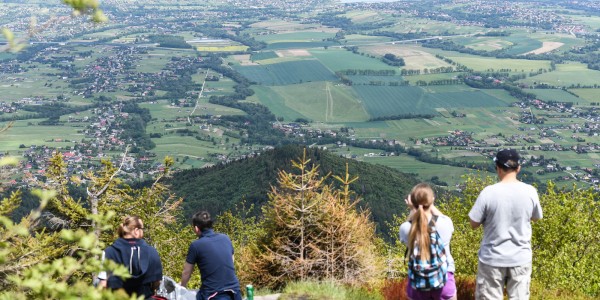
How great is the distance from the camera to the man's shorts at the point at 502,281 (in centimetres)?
634

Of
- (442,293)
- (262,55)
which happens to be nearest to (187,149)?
(262,55)

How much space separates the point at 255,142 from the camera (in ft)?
365

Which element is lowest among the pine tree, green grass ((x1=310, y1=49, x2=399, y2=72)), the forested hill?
green grass ((x1=310, y1=49, x2=399, y2=72))

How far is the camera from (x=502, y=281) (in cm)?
639

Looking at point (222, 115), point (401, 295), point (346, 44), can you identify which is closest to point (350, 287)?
point (401, 295)

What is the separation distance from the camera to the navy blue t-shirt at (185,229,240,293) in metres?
7.05

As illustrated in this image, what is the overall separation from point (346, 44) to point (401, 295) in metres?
190

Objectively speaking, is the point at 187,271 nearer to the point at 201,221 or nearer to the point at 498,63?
the point at 201,221

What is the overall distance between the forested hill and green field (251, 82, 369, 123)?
42.8 meters

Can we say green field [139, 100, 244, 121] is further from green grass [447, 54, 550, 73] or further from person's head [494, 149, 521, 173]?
person's head [494, 149, 521, 173]

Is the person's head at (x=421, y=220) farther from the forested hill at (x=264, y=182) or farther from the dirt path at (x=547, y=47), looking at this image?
the dirt path at (x=547, y=47)

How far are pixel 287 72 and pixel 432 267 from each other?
148681mm

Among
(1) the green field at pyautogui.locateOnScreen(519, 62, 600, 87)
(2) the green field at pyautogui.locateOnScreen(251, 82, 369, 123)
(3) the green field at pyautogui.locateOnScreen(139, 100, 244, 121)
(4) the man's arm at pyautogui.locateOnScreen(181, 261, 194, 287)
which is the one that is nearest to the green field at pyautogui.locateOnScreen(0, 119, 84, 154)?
(3) the green field at pyautogui.locateOnScreen(139, 100, 244, 121)

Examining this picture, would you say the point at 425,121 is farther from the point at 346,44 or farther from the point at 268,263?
the point at 268,263
